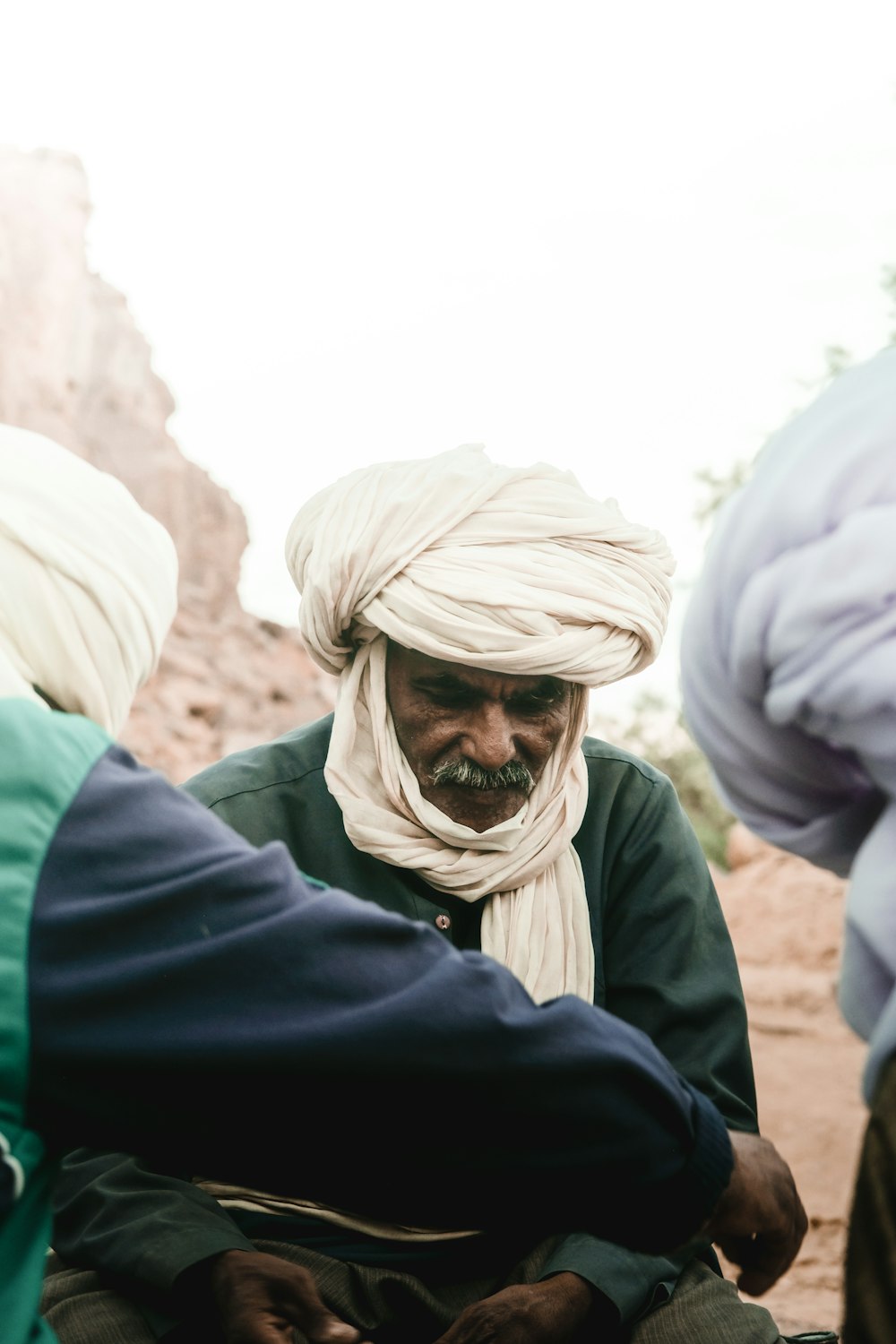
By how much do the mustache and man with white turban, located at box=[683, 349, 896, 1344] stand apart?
3.61ft

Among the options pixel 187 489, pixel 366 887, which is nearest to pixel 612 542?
pixel 366 887

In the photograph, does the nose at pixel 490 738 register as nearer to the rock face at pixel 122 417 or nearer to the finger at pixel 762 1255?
the finger at pixel 762 1255

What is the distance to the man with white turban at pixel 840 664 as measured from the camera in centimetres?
123

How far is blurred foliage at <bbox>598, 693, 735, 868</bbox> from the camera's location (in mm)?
12383

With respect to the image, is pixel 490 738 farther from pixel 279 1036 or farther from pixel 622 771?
pixel 279 1036

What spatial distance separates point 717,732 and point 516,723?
1.13 m

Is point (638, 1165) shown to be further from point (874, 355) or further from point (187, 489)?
point (187, 489)

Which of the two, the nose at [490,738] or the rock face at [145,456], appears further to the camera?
the rock face at [145,456]

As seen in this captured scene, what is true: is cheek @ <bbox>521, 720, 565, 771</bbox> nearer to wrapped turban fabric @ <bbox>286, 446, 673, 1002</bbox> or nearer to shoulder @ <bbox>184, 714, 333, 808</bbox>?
wrapped turban fabric @ <bbox>286, 446, 673, 1002</bbox>

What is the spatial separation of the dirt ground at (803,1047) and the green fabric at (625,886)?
1.02 meters

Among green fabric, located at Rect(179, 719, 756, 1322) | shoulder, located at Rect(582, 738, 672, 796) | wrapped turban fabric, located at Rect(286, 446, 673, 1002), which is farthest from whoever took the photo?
shoulder, located at Rect(582, 738, 672, 796)

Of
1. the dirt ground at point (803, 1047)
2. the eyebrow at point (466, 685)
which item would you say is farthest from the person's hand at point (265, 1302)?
the dirt ground at point (803, 1047)

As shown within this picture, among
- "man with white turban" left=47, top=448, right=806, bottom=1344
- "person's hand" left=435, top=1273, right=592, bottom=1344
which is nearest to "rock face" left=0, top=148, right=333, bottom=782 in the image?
"man with white turban" left=47, top=448, right=806, bottom=1344

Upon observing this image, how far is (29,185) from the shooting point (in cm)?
1500
